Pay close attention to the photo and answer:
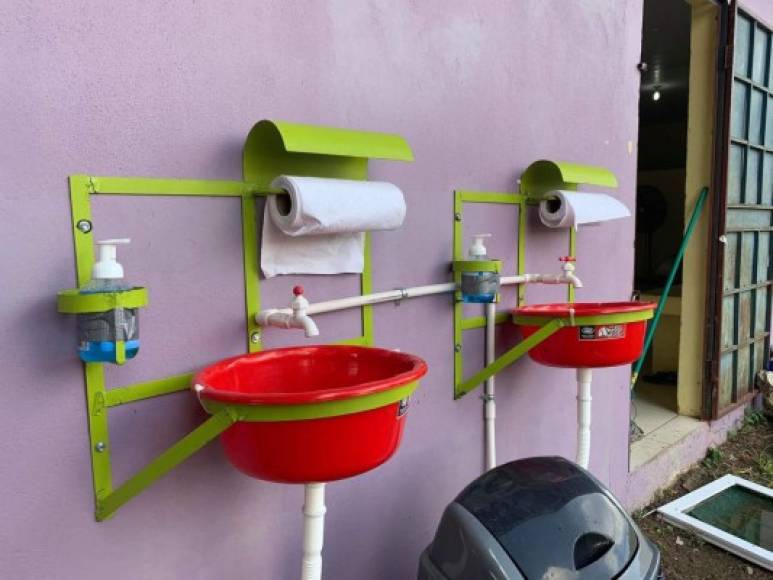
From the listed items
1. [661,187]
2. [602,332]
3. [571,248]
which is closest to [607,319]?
[602,332]

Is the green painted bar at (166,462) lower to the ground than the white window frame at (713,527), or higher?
higher

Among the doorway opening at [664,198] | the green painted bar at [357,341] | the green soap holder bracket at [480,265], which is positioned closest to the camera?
the green painted bar at [357,341]

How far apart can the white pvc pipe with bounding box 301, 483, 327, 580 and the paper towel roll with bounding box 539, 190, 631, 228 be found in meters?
1.03

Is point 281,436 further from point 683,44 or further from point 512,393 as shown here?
point 683,44

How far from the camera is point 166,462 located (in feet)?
2.82

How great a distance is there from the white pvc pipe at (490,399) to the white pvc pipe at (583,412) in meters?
0.27

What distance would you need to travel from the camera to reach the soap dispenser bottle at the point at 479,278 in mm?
1415

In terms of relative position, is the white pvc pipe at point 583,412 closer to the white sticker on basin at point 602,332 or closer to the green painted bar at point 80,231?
the white sticker on basin at point 602,332

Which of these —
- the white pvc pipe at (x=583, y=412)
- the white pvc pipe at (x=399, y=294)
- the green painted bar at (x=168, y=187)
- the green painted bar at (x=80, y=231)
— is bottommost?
Result: the white pvc pipe at (x=583, y=412)

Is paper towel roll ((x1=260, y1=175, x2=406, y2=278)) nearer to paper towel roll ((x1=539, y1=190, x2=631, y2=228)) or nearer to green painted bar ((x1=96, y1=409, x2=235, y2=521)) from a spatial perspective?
green painted bar ((x1=96, y1=409, x2=235, y2=521))

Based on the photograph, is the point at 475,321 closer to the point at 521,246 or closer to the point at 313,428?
the point at 521,246

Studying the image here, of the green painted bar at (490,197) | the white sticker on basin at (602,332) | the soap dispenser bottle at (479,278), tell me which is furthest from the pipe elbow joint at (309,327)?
the white sticker on basin at (602,332)

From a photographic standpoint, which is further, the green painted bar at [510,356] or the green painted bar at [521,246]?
the green painted bar at [521,246]

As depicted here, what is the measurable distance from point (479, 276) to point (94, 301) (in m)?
0.88
